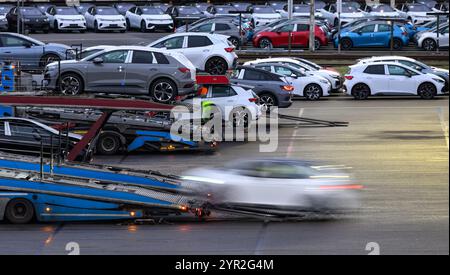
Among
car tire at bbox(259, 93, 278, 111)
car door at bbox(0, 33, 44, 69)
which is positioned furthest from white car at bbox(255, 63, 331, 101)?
car door at bbox(0, 33, 44, 69)

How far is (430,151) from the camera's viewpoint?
2331 centimetres

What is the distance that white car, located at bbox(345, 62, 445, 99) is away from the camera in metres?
33.8

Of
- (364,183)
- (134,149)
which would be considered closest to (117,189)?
(364,183)

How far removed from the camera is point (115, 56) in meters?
25.2

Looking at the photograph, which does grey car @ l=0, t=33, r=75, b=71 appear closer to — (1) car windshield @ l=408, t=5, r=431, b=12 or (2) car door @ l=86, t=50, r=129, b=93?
(2) car door @ l=86, t=50, r=129, b=93

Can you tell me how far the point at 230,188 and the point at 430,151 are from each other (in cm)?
889

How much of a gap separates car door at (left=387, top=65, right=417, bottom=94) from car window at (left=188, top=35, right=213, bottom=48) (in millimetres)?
7672

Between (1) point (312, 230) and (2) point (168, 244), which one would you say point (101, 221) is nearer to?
(2) point (168, 244)

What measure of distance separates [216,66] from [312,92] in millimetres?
5874

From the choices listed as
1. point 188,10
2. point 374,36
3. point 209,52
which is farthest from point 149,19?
point 209,52

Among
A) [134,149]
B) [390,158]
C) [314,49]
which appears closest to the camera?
[390,158]

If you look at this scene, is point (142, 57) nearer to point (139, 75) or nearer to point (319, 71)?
point (139, 75)

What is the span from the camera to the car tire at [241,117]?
2686cm

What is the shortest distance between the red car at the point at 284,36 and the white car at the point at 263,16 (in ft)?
19.2
